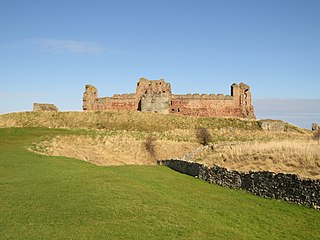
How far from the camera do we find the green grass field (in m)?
11.9

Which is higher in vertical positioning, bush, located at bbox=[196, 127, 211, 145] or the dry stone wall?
bush, located at bbox=[196, 127, 211, 145]

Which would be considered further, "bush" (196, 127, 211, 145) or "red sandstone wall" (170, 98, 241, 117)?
"red sandstone wall" (170, 98, 241, 117)

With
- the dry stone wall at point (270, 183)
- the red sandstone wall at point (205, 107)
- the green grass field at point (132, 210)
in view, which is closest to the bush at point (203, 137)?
the dry stone wall at point (270, 183)

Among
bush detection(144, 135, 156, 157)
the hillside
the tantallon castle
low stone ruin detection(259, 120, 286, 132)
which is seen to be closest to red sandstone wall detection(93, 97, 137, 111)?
the tantallon castle

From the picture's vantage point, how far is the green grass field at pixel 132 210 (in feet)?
39.1

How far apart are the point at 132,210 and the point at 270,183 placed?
7.72m

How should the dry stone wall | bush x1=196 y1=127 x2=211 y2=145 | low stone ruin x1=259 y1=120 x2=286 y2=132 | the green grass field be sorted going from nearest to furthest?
the green grass field < the dry stone wall < bush x1=196 y1=127 x2=211 y2=145 < low stone ruin x1=259 y1=120 x2=286 y2=132

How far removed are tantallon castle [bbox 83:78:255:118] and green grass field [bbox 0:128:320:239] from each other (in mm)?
48358

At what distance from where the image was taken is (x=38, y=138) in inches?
1480

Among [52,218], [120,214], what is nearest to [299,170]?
[120,214]

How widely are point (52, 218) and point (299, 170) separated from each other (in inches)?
511

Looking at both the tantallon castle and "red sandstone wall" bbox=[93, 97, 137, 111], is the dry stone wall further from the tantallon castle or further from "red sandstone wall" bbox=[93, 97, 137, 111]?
"red sandstone wall" bbox=[93, 97, 137, 111]

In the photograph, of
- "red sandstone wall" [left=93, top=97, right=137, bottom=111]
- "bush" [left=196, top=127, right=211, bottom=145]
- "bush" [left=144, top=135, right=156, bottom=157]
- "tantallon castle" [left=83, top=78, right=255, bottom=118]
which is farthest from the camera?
"red sandstone wall" [left=93, top=97, right=137, bottom=111]

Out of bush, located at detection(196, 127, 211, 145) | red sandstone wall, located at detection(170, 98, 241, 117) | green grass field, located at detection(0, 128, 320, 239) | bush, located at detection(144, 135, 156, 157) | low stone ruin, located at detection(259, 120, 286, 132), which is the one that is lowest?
green grass field, located at detection(0, 128, 320, 239)
